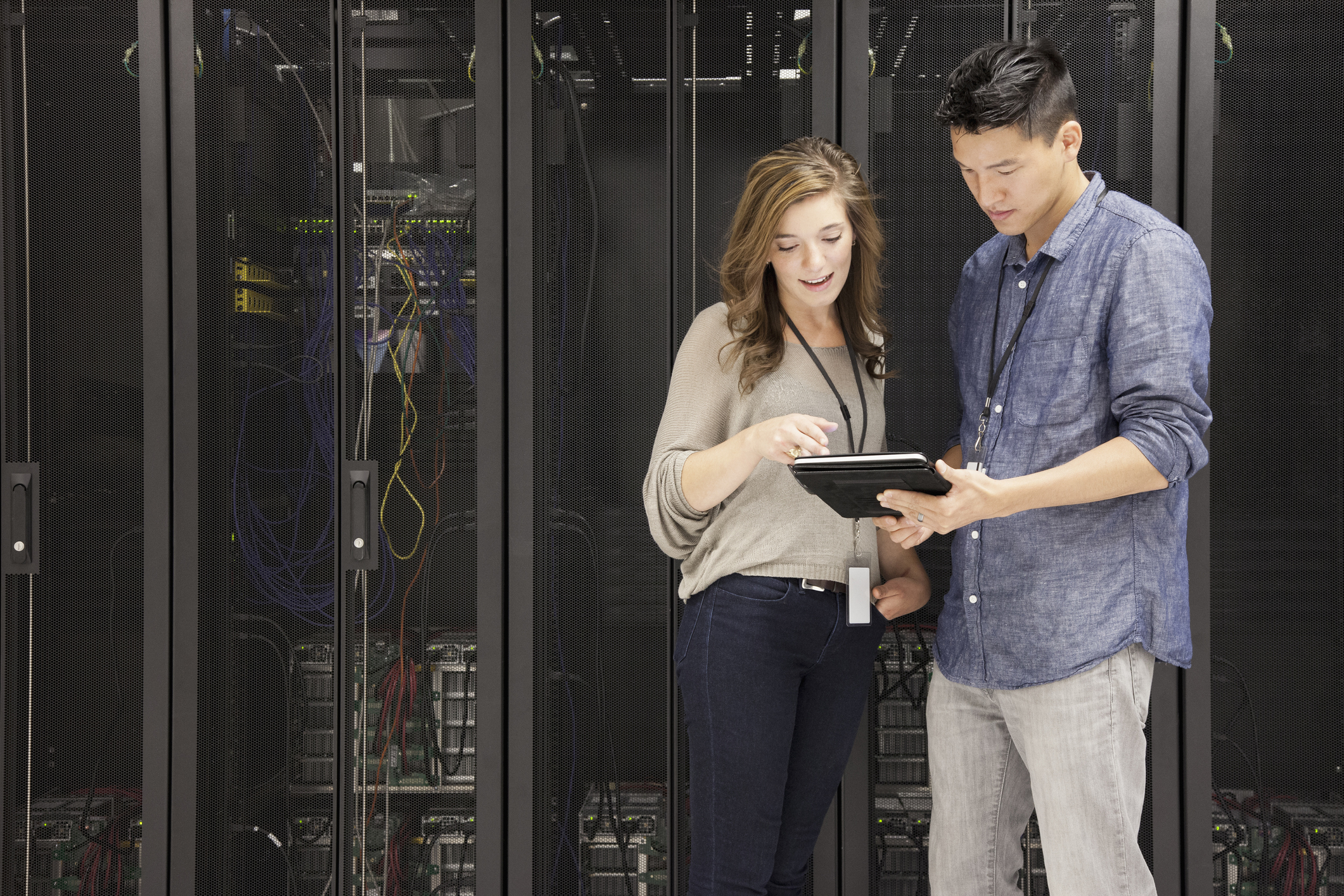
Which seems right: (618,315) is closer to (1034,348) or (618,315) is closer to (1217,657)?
(1034,348)

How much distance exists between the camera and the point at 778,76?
176 cm

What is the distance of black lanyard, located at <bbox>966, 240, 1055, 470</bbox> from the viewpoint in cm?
124

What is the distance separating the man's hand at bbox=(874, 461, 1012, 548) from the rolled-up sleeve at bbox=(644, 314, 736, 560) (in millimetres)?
288

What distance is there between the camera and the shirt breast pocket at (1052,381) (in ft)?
3.91

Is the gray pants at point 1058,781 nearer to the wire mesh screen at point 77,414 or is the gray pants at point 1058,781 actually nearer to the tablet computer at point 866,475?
the tablet computer at point 866,475

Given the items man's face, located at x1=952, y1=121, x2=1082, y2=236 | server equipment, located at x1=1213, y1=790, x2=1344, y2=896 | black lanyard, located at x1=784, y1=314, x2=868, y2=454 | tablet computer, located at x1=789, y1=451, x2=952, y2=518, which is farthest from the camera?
server equipment, located at x1=1213, y1=790, x2=1344, y2=896

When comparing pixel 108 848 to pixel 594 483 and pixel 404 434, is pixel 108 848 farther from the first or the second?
pixel 594 483

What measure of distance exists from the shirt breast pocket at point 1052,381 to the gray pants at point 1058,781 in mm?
351

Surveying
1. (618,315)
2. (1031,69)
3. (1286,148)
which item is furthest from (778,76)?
(1286,148)

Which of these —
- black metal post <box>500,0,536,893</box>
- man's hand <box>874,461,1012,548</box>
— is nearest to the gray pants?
man's hand <box>874,461,1012,548</box>

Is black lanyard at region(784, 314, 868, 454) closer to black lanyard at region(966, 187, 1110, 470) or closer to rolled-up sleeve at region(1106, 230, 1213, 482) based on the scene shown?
black lanyard at region(966, 187, 1110, 470)

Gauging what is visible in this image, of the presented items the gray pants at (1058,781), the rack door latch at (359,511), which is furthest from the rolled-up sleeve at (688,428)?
the rack door latch at (359,511)

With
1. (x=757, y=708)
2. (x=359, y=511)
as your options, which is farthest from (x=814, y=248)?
(x=359, y=511)

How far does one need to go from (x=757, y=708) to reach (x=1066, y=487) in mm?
541
